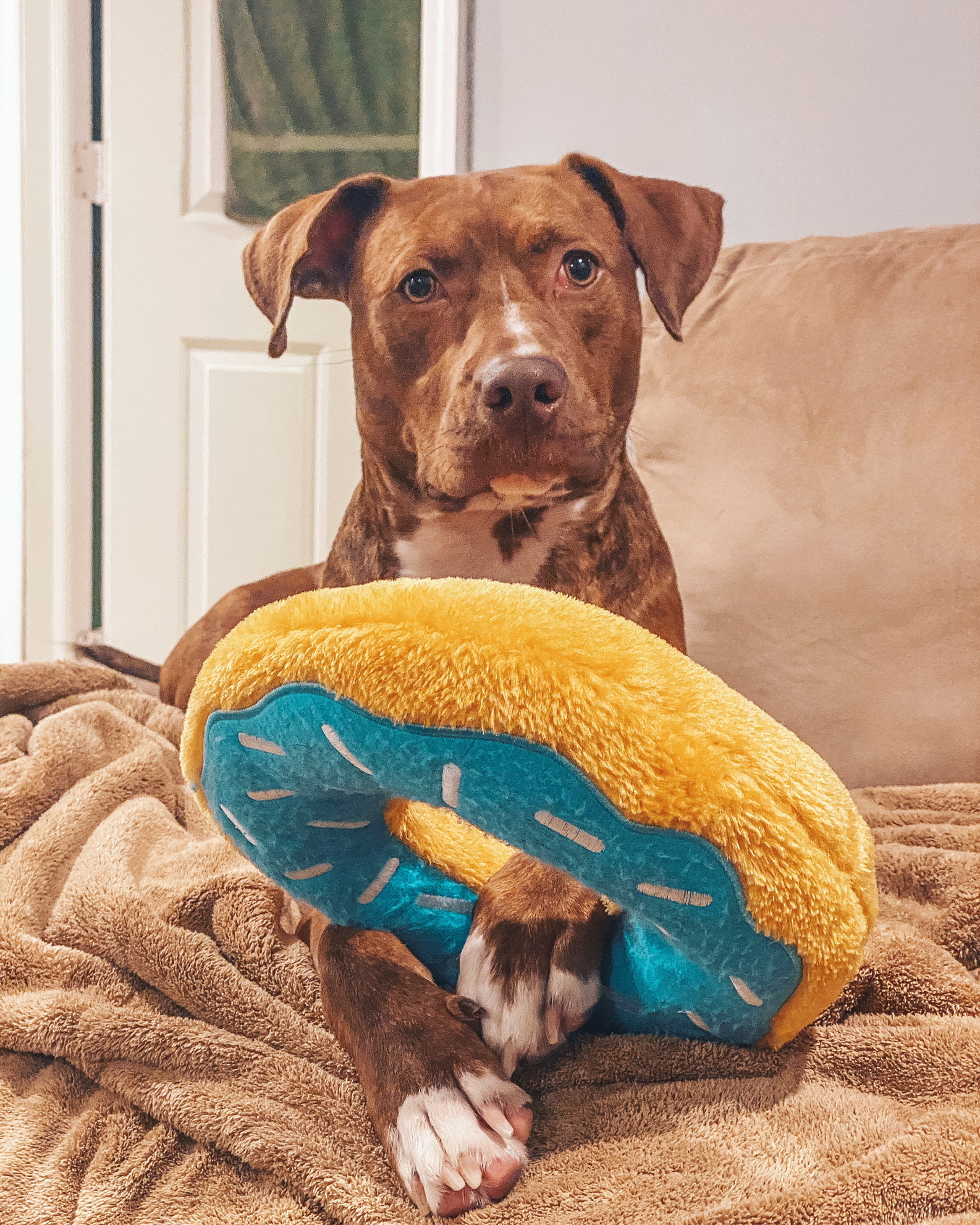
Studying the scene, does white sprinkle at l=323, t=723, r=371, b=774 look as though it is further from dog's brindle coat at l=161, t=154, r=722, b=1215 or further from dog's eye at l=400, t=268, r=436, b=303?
dog's eye at l=400, t=268, r=436, b=303

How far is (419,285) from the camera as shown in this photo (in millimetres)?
1083

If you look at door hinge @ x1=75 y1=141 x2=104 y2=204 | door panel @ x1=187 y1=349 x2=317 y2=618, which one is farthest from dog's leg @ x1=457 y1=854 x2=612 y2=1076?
door hinge @ x1=75 y1=141 x2=104 y2=204

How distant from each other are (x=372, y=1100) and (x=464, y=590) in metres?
0.34

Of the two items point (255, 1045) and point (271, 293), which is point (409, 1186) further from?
point (271, 293)

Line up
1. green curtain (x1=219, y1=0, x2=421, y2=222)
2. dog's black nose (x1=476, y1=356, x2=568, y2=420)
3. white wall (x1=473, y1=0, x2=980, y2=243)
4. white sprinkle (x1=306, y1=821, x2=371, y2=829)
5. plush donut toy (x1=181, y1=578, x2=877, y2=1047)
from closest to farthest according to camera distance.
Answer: plush donut toy (x1=181, y1=578, x2=877, y2=1047), white sprinkle (x1=306, y1=821, x2=371, y2=829), dog's black nose (x1=476, y1=356, x2=568, y2=420), white wall (x1=473, y1=0, x2=980, y2=243), green curtain (x1=219, y1=0, x2=421, y2=222)

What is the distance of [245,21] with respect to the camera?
105 inches

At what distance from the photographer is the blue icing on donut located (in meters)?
0.55

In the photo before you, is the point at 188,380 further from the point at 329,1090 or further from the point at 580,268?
the point at 329,1090

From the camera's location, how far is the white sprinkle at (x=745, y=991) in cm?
60

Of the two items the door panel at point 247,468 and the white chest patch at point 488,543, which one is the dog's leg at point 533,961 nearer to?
the white chest patch at point 488,543

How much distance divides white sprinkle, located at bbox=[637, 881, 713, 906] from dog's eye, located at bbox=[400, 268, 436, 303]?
0.72 meters

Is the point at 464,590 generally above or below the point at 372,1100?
above

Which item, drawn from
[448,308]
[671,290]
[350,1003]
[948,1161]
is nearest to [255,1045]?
[350,1003]

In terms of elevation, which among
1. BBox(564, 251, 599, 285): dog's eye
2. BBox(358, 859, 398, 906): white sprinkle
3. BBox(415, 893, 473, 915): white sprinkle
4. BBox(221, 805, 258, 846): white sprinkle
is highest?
BBox(564, 251, 599, 285): dog's eye
